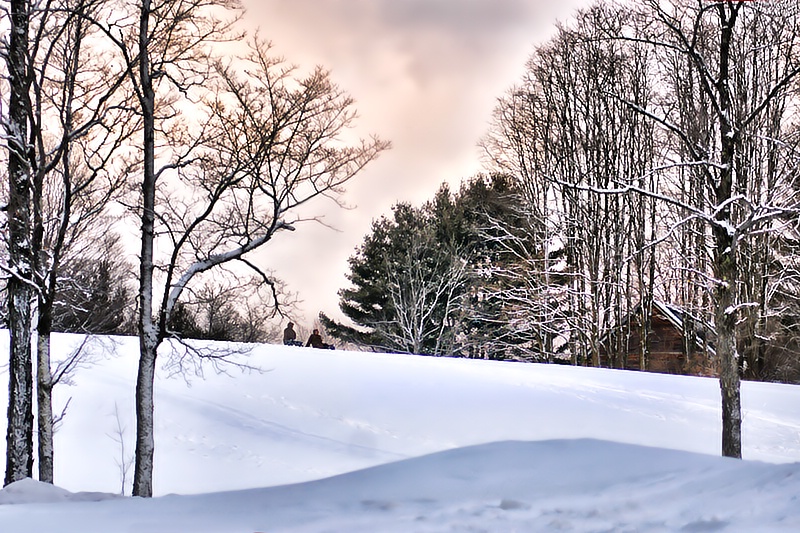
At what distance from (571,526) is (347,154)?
662cm

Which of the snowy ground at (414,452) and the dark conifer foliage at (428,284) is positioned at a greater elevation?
the dark conifer foliage at (428,284)

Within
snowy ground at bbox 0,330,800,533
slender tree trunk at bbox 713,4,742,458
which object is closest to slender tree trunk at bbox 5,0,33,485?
snowy ground at bbox 0,330,800,533

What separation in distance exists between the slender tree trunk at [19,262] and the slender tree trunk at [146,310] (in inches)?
49.1

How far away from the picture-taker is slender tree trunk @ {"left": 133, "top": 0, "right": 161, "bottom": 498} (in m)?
8.91

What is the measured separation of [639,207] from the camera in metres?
19.4

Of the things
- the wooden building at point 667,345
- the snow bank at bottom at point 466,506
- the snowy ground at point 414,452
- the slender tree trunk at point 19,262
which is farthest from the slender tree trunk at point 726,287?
the slender tree trunk at point 19,262

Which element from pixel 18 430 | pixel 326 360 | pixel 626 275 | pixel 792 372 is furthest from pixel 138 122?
pixel 792 372

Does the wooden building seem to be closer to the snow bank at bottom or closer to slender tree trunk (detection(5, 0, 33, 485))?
the snow bank at bottom

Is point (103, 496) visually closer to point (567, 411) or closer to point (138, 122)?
point (138, 122)

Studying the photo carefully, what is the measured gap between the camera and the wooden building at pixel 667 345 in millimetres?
18913

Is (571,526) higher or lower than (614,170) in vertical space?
lower

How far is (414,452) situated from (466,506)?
6923 mm

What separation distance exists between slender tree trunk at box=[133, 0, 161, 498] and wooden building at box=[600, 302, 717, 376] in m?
11.2

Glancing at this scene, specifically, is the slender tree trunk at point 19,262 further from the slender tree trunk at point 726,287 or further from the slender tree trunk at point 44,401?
the slender tree trunk at point 726,287
